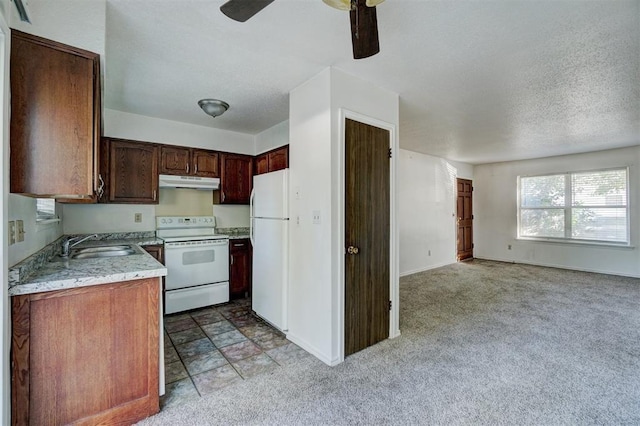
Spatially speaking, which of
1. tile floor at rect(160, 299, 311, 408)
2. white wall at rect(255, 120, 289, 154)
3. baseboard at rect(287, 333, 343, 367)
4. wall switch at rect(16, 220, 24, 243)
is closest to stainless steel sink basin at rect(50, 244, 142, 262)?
tile floor at rect(160, 299, 311, 408)

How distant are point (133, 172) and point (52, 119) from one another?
7.03 feet

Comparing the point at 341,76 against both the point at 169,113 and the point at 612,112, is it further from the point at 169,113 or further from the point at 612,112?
the point at 612,112

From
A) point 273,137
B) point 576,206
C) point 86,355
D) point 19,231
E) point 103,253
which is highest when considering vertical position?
point 273,137

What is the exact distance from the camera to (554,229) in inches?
248

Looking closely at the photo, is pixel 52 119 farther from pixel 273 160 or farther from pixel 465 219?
pixel 465 219

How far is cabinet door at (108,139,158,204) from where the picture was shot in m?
3.45

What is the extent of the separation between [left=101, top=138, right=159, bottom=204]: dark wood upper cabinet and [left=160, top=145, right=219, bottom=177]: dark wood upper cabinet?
0.11m

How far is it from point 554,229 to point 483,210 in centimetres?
149

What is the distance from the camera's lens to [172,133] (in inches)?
152

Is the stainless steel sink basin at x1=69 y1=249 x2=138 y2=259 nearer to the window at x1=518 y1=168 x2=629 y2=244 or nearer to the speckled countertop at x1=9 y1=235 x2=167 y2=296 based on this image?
the speckled countertop at x1=9 y1=235 x2=167 y2=296

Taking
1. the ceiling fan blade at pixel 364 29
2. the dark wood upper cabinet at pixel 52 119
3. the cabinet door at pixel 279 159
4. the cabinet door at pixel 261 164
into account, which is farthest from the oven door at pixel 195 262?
the ceiling fan blade at pixel 364 29

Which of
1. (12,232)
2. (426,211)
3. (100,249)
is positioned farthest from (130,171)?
(426,211)

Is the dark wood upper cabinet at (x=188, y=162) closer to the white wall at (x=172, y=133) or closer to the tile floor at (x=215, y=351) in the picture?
the white wall at (x=172, y=133)

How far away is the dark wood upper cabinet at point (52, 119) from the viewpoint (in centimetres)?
150
